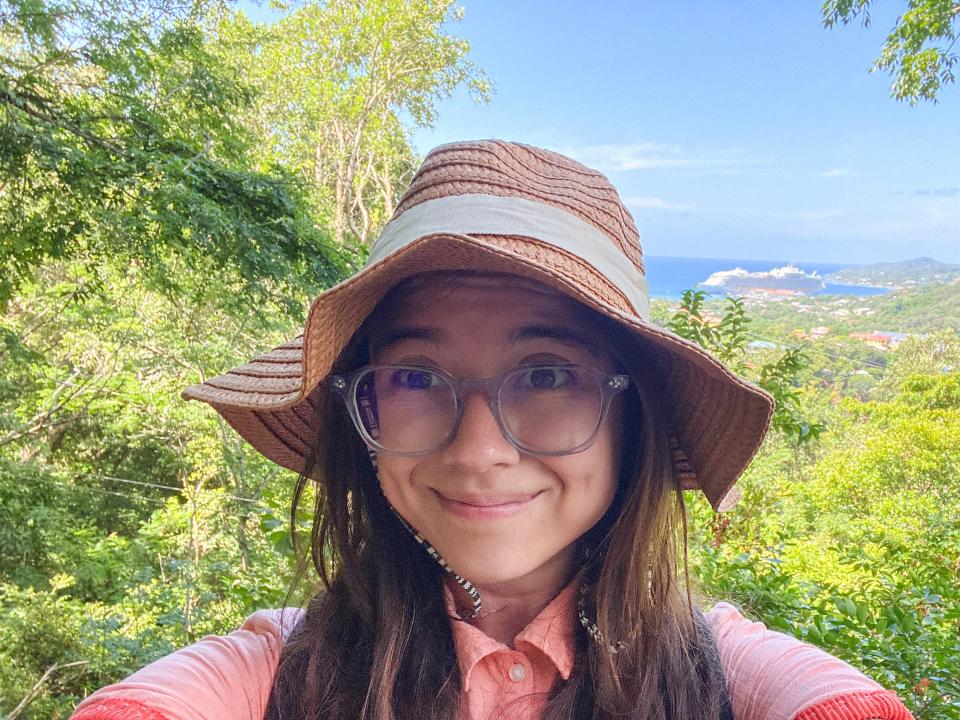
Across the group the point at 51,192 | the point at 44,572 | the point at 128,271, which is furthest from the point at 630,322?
the point at 44,572

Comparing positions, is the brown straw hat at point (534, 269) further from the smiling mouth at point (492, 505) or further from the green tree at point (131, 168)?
the green tree at point (131, 168)

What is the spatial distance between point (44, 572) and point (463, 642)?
26.5 feet

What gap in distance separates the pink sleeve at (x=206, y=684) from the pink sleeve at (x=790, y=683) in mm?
641

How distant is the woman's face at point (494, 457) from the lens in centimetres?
74

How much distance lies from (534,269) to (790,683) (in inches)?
22.7

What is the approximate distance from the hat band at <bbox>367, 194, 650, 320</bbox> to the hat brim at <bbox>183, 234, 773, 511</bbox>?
0.02 metres

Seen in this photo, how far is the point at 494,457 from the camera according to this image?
73 cm

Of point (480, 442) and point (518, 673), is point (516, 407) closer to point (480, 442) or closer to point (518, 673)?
point (480, 442)

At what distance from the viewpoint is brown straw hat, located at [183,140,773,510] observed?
650 mm

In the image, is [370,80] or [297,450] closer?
[297,450]

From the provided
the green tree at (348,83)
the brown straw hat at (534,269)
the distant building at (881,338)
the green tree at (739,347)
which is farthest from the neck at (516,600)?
the distant building at (881,338)

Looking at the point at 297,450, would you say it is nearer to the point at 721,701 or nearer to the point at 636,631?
the point at 636,631

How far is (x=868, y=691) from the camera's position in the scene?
2.09ft

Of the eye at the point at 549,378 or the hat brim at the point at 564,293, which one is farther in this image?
the eye at the point at 549,378
